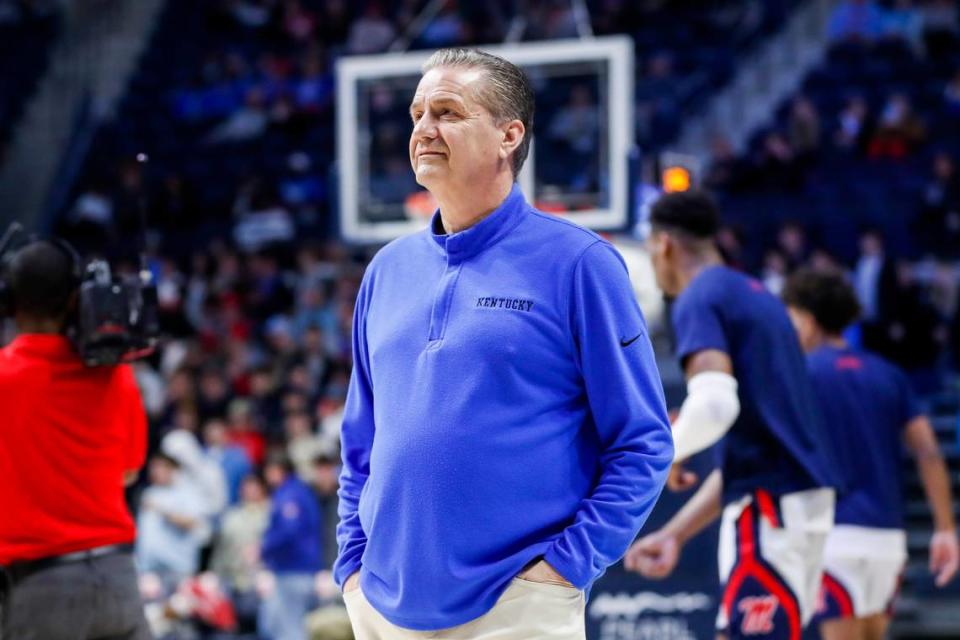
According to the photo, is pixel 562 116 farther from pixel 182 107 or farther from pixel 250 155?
pixel 182 107

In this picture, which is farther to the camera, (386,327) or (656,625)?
(656,625)

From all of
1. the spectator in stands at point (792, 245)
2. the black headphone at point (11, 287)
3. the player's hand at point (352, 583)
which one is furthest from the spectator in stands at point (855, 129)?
the player's hand at point (352, 583)

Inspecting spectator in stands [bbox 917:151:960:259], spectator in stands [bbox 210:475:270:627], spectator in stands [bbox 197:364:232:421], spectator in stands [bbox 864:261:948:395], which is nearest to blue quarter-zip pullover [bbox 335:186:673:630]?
spectator in stands [bbox 210:475:270:627]

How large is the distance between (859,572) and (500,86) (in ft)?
11.4

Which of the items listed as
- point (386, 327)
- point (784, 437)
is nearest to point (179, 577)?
point (784, 437)

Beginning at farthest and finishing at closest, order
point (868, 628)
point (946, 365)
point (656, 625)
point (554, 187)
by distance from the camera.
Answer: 1. point (946, 365)
2. point (554, 187)
3. point (656, 625)
4. point (868, 628)

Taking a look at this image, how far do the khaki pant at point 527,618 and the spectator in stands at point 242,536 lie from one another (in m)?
7.88

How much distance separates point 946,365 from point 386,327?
943cm

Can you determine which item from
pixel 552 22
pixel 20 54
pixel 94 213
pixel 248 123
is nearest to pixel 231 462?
pixel 552 22

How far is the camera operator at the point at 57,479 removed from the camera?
4.17 m

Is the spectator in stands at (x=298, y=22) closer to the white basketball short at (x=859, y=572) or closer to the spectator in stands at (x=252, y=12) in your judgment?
the spectator in stands at (x=252, y=12)

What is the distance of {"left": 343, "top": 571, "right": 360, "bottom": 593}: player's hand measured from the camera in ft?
10.4

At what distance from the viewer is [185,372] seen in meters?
13.1

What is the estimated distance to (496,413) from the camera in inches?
117
